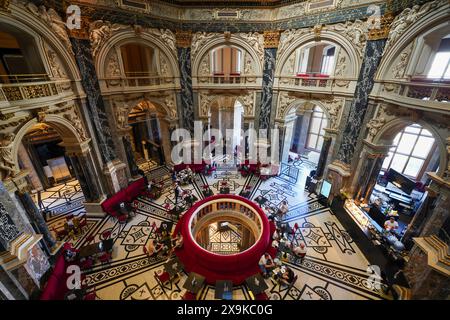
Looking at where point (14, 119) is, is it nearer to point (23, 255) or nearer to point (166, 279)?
point (23, 255)

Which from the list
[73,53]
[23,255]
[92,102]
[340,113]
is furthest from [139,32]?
[340,113]

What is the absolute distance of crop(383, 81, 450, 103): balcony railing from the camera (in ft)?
20.4

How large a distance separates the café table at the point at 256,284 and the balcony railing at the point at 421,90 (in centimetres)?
867

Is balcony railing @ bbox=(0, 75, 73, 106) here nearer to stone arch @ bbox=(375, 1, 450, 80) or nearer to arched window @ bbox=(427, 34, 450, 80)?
stone arch @ bbox=(375, 1, 450, 80)

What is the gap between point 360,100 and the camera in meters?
9.57

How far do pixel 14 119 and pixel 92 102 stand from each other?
3641mm

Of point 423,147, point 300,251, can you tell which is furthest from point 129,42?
point 423,147

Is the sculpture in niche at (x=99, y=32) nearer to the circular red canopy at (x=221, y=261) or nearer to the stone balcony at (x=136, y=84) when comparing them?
the stone balcony at (x=136, y=84)

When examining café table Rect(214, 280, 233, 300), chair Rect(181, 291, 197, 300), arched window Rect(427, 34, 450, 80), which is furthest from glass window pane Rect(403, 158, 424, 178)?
chair Rect(181, 291, 197, 300)

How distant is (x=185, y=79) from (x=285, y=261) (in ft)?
38.9

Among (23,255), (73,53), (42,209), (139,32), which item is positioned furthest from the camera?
(42,209)

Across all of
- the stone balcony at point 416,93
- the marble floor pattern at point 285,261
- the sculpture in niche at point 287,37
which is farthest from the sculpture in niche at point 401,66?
the marble floor pattern at point 285,261

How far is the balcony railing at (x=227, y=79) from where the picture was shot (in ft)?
42.1

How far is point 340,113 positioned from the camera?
10.6m
